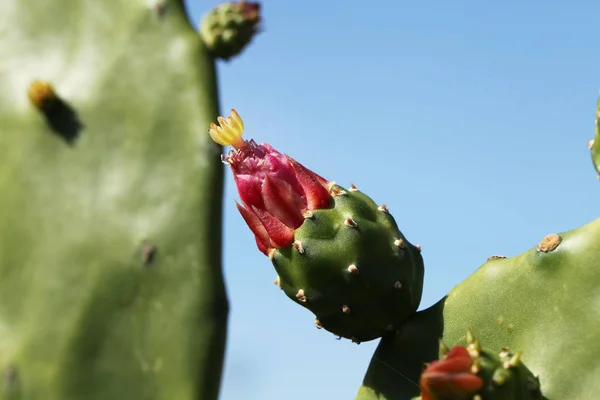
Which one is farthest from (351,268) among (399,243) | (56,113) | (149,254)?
(56,113)

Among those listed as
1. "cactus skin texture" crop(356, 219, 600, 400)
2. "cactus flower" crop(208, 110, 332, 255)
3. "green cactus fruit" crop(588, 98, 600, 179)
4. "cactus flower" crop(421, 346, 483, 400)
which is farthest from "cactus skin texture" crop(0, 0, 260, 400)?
"green cactus fruit" crop(588, 98, 600, 179)

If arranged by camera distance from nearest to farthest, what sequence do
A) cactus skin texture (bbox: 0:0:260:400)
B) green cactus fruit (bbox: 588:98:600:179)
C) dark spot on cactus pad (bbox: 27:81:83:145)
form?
green cactus fruit (bbox: 588:98:600:179) < cactus skin texture (bbox: 0:0:260:400) < dark spot on cactus pad (bbox: 27:81:83:145)

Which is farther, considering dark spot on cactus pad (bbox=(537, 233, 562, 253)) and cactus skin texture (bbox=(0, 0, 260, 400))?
cactus skin texture (bbox=(0, 0, 260, 400))

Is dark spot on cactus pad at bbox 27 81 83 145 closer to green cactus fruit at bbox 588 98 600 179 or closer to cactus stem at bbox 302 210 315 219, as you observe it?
cactus stem at bbox 302 210 315 219

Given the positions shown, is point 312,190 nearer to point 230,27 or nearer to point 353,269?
point 353,269

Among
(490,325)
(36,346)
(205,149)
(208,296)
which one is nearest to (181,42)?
(205,149)

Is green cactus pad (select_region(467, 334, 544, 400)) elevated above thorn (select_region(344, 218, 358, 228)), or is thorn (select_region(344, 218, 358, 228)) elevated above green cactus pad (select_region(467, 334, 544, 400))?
thorn (select_region(344, 218, 358, 228))

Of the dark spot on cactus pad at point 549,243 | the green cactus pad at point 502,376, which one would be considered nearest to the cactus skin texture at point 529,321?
the dark spot on cactus pad at point 549,243

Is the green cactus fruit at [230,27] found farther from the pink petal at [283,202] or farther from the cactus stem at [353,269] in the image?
the cactus stem at [353,269]

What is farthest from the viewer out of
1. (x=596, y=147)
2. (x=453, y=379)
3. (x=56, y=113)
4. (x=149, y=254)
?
(x=56, y=113)
